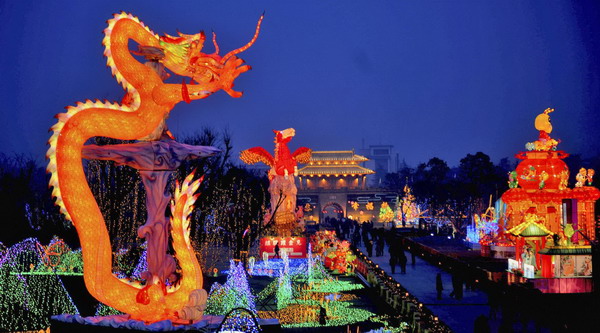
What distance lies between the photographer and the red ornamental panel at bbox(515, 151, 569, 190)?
21766 mm

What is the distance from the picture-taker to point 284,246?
26250mm

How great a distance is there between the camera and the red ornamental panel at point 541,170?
Result: 2177 centimetres

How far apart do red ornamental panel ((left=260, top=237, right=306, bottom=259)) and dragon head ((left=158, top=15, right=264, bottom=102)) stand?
17.7m

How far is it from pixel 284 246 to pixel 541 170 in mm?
11273

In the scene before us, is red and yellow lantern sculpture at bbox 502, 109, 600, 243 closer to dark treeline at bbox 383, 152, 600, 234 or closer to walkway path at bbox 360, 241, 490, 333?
walkway path at bbox 360, 241, 490, 333

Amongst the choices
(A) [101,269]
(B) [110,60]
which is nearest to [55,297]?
(A) [101,269]

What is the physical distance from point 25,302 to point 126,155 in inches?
282

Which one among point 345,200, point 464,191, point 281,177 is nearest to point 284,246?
point 281,177

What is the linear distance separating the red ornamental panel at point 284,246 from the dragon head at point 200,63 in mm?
17734

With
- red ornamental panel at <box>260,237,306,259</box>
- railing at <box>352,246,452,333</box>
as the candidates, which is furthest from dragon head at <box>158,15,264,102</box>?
red ornamental panel at <box>260,237,306,259</box>

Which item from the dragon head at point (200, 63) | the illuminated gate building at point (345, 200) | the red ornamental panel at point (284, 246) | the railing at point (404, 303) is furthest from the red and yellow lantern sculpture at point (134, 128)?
the illuminated gate building at point (345, 200)

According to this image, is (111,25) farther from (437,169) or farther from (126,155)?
(437,169)

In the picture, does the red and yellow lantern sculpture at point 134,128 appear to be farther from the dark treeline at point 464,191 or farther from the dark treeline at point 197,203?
the dark treeline at point 464,191

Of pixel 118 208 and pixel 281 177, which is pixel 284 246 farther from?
pixel 118 208
